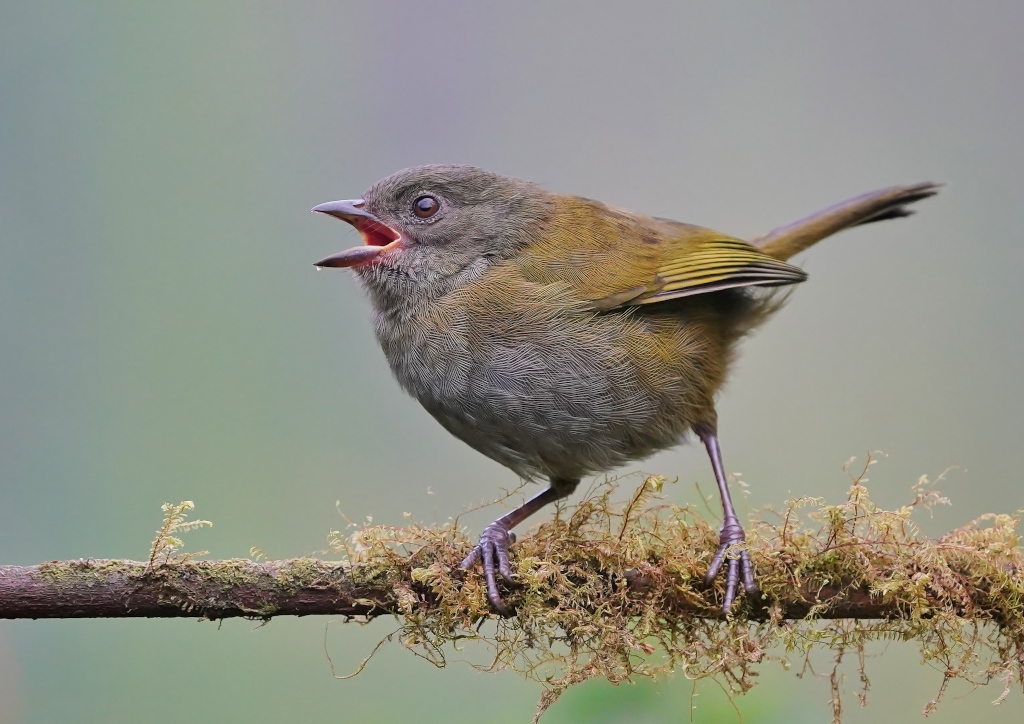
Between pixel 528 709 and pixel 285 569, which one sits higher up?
pixel 285 569

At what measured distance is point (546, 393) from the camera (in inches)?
117

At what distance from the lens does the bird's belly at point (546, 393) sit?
2.99m

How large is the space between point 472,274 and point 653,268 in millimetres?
641

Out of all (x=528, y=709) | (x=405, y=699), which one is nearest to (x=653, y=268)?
(x=528, y=709)

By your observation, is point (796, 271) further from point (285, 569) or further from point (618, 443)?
point (285, 569)

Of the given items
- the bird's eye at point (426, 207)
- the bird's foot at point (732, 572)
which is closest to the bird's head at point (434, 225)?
the bird's eye at point (426, 207)

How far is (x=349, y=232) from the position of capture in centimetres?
400

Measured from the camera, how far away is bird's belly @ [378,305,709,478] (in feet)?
9.81

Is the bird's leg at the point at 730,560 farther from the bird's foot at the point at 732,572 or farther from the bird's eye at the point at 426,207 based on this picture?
the bird's eye at the point at 426,207

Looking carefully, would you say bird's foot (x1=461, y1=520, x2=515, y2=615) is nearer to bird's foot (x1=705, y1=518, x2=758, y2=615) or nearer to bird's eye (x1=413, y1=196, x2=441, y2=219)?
bird's foot (x1=705, y1=518, x2=758, y2=615)

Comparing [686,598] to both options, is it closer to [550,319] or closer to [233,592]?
[550,319]

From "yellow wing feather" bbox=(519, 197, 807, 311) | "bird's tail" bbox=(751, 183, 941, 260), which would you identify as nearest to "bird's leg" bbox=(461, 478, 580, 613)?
"yellow wing feather" bbox=(519, 197, 807, 311)

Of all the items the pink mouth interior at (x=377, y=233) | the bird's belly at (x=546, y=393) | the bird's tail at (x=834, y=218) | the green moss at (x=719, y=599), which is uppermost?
the pink mouth interior at (x=377, y=233)

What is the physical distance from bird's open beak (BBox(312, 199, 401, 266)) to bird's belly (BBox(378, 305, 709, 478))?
397mm
